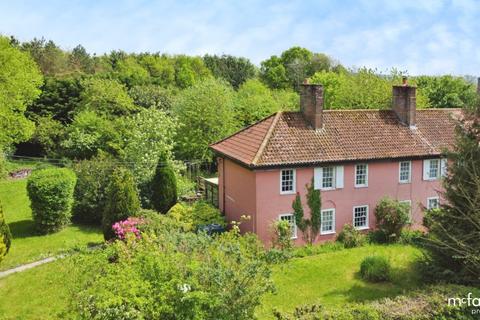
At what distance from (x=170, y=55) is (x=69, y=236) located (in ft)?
277

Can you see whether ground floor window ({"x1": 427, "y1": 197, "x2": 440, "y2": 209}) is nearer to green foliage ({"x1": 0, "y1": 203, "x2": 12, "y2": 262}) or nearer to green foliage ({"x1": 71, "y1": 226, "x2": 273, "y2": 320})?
green foliage ({"x1": 71, "y1": 226, "x2": 273, "y2": 320})

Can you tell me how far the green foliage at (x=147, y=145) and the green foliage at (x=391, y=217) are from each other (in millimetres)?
14135

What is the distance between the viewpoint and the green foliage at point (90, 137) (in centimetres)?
3912

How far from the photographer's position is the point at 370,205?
87.7 feet

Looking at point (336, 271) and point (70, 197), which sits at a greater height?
point (70, 197)

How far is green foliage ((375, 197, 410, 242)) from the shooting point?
83.4 feet

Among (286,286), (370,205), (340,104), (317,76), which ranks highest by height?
(317,76)

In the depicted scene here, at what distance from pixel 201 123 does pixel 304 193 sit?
1964 centimetres

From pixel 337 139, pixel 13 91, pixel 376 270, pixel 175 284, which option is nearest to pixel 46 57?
pixel 13 91

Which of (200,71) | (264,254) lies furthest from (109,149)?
(200,71)

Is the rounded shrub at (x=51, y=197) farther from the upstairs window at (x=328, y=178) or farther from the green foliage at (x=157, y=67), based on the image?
the green foliage at (x=157, y=67)

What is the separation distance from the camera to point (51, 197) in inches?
1008

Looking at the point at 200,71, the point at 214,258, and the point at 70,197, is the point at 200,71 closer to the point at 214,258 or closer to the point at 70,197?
the point at 70,197

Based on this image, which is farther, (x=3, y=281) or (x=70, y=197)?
(x=70, y=197)
